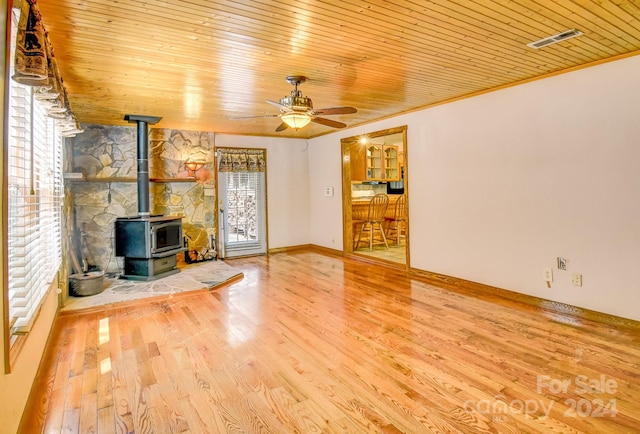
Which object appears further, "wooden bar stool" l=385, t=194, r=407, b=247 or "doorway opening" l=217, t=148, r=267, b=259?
"wooden bar stool" l=385, t=194, r=407, b=247

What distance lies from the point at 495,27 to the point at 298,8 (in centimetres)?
142

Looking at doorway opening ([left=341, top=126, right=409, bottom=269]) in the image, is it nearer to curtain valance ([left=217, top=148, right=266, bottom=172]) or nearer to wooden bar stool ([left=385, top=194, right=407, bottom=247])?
wooden bar stool ([left=385, top=194, right=407, bottom=247])

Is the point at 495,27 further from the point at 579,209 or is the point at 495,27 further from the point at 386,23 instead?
the point at 579,209

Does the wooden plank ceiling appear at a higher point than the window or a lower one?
higher

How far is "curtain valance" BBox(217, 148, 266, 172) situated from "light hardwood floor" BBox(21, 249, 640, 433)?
323 centimetres

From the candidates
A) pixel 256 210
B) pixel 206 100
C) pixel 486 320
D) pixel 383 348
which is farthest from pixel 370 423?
pixel 256 210

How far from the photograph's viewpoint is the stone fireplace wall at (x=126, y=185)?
5.36 meters

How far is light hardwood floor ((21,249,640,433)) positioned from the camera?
1959 millimetres

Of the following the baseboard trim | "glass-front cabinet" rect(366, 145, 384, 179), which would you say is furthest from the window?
"glass-front cabinet" rect(366, 145, 384, 179)

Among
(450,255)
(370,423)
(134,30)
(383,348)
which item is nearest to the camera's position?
(370,423)

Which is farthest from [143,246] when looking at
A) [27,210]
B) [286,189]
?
[286,189]

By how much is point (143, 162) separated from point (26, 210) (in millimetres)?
3083

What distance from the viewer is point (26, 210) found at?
7.26ft

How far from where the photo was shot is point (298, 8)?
2215 millimetres
